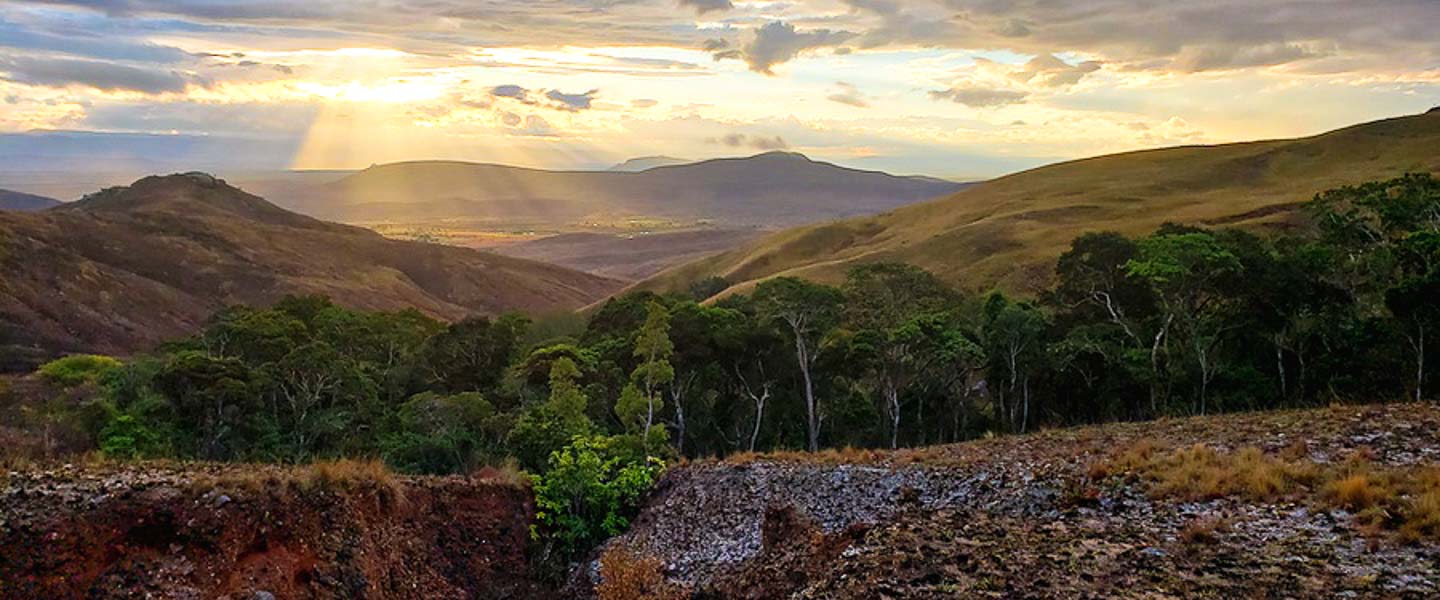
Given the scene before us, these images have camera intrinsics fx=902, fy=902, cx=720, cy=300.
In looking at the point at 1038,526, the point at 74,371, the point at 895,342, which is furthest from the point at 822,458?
the point at 74,371

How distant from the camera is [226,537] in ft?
41.7

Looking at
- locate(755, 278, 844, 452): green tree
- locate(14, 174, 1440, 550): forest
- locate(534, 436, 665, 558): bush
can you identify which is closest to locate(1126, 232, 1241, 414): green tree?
locate(14, 174, 1440, 550): forest

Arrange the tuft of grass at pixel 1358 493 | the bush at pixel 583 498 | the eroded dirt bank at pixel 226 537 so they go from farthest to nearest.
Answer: the bush at pixel 583 498, the eroded dirt bank at pixel 226 537, the tuft of grass at pixel 1358 493

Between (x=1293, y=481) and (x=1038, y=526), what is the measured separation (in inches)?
156

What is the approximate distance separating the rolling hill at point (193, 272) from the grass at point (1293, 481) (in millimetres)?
75856

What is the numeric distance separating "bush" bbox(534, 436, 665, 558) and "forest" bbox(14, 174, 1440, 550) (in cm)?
114

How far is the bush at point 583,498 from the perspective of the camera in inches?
754

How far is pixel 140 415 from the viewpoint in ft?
92.7

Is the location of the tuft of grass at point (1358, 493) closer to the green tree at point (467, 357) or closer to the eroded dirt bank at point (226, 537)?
the eroded dirt bank at point (226, 537)

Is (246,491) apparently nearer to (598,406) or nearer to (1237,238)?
(598,406)

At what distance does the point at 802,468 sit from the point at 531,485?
595 cm

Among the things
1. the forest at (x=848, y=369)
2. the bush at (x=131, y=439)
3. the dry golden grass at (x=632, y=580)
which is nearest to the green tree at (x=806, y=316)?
the forest at (x=848, y=369)

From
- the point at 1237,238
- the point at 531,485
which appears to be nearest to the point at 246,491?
the point at 531,485

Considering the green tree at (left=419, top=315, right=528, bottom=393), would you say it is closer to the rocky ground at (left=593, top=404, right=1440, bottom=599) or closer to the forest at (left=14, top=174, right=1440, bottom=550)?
the forest at (left=14, top=174, right=1440, bottom=550)
